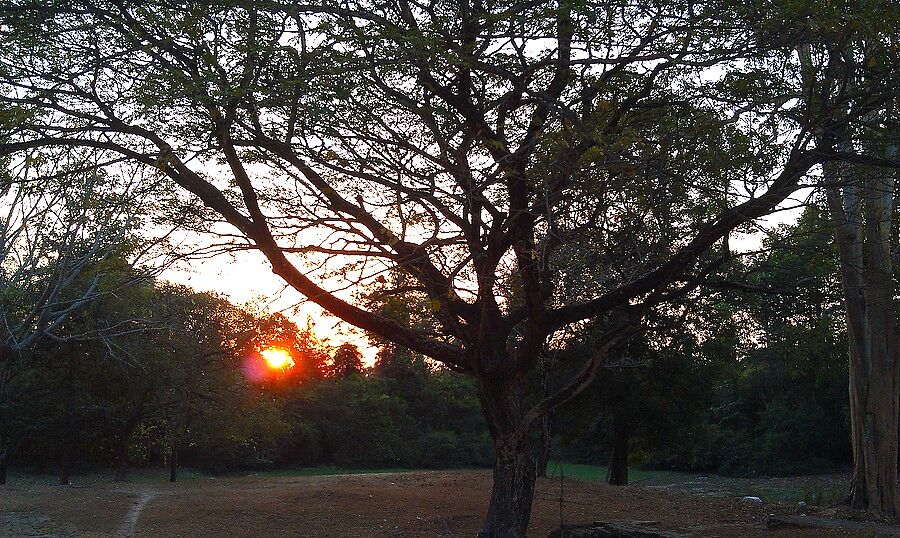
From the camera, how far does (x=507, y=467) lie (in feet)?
31.4

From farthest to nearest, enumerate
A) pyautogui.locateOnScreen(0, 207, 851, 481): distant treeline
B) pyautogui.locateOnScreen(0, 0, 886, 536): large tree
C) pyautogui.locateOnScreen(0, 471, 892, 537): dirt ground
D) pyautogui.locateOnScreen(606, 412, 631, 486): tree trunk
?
pyautogui.locateOnScreen(606, 412, 631, 486): tree trunk
pyautogui.locateOnScreen(0, 207, 851, 481): distant treeline
pyautogui.locateOnScreen(0, 471, 892, 537): dirt ground
pyautogui.locateOnScreen(0, 0, 886, 536): large tree

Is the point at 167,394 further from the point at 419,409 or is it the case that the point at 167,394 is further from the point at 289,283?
the point at 419,409

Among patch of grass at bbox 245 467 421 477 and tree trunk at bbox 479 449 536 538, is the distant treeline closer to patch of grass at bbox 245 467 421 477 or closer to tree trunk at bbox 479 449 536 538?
patch of grass at bbox 245 467 421 477

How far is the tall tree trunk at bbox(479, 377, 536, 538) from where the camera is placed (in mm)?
9469

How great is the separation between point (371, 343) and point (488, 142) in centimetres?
904

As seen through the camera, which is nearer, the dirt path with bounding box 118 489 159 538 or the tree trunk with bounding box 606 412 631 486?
the dirt path with bounding box 118 489 159 538

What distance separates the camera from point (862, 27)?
21.8 ft

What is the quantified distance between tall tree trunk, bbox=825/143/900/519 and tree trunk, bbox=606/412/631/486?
8945 mm

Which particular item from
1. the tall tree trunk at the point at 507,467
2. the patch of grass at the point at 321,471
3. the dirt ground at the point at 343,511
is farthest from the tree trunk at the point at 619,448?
the patch of grass at the point at 321,471

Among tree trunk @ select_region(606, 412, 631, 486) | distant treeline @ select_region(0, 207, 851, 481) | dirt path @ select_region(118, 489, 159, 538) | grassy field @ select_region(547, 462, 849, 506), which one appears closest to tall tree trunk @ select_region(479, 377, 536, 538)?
distant treeline @ select_region(0, 207, 851, 481)

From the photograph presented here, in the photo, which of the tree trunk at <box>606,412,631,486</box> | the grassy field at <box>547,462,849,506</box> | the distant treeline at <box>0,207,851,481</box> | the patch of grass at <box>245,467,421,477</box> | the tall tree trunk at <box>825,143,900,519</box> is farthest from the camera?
the patch of grass at <box>245,467,421,477</box>

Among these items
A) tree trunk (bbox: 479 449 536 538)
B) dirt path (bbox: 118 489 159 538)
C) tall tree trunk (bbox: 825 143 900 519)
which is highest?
tall tree trunk (bbox: 825 143 900 519)

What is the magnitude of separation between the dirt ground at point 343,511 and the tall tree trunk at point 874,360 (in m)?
1.50

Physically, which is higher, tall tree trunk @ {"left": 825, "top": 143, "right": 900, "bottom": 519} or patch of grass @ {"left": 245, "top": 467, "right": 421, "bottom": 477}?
tall tree trunk @ {"left": 825, "top": 143, "right": 900, "bottom": 519}
